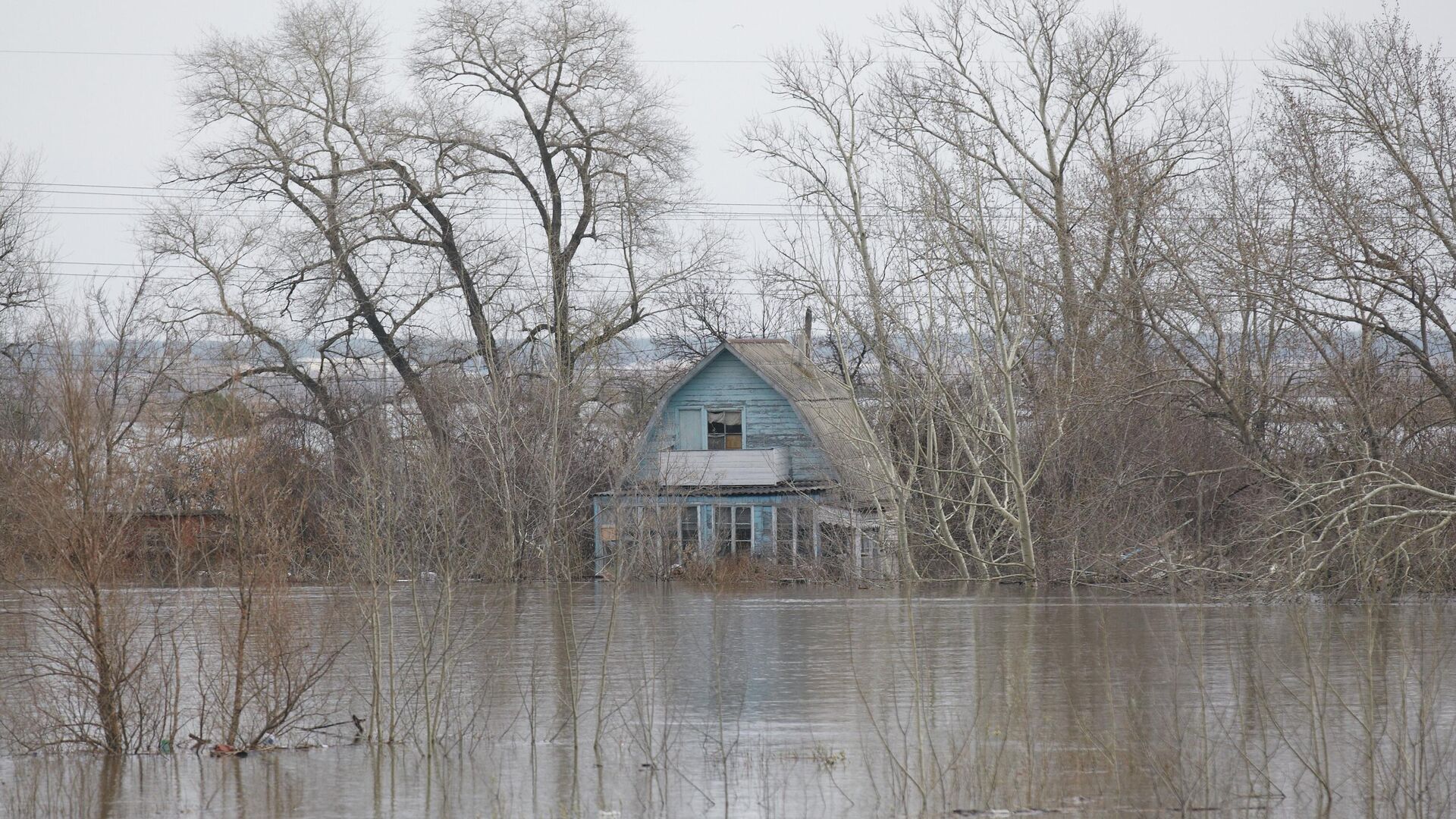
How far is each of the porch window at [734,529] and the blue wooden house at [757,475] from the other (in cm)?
4

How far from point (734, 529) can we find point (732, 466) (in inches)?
76.9

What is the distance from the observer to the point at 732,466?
1676 inches

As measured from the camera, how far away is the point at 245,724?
13.9 metres

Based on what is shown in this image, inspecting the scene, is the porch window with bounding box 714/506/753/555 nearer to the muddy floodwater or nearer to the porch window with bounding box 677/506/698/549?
the porch window with bounding box 677/506/698/549

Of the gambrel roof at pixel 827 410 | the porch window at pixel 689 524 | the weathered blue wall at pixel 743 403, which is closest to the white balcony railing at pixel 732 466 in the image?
the weathered blue wall at pixel 743 403

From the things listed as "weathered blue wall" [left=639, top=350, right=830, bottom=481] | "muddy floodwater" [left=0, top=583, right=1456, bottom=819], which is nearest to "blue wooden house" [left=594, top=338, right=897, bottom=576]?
"weathered blue wall" [left=639, top=350, right=830, bottom=481]

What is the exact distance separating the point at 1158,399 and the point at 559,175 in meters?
19.3

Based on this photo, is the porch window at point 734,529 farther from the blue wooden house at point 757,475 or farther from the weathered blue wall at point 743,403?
the weathered blue wall at point 743,403

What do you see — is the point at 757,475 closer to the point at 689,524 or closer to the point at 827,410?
the point at 689,524

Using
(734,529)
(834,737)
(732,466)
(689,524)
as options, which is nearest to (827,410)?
(732,466)

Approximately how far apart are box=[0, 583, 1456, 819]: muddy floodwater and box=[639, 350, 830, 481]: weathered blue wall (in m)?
22.7

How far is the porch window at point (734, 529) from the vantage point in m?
41.2

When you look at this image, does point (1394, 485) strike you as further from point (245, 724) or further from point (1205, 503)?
point (245, 724)

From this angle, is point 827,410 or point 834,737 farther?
point 827,410
